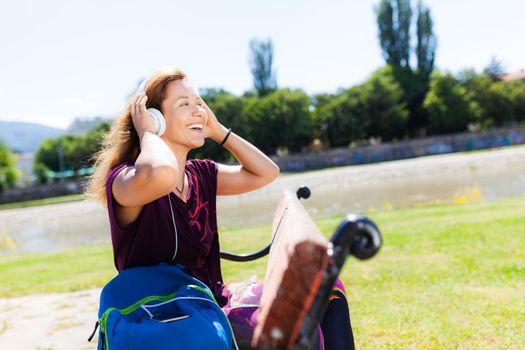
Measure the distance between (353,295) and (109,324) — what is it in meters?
3.50

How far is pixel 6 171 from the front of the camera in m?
52.3

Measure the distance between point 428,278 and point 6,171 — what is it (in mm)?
55779

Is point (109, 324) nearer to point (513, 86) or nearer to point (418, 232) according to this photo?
point (418, 232)

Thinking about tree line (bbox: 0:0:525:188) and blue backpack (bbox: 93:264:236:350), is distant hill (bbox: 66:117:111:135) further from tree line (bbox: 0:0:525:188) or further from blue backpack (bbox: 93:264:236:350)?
blue backpack (bbox: 93:264:236:350)

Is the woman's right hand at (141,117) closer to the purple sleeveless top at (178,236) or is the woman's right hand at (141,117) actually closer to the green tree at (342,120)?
the purple sleeveless top at (178,236)

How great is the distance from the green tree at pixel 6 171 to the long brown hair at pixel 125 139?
5532 cm

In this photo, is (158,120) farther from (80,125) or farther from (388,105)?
(80,125)

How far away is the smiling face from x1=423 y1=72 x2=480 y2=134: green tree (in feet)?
175

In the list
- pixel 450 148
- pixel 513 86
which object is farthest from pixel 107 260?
pixel 513 86

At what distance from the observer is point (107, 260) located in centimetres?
854

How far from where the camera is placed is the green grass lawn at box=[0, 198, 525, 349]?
3555mm

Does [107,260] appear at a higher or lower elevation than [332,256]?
lower

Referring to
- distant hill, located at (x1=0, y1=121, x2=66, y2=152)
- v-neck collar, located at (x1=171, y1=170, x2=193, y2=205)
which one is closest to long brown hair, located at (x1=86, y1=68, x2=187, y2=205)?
v-neck collar, located at (x1=171, y1=170, x2=193, y2=205)

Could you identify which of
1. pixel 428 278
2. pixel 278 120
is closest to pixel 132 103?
pixel 428 278
